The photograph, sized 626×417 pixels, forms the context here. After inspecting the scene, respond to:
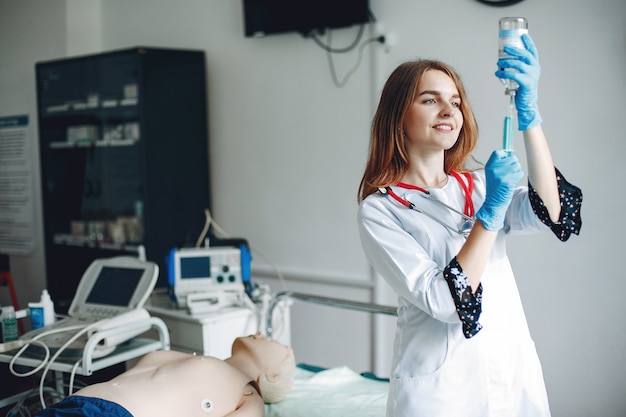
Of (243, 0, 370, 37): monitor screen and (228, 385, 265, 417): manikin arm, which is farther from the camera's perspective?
(243, 0, 370, 37): monitor screen

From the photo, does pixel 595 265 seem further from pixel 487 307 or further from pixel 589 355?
pixel 487 307

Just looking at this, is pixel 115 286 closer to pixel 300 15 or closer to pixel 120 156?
pixel 120 156

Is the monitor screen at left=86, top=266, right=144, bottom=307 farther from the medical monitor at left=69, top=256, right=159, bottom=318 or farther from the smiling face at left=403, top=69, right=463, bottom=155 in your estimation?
the smiling face at left=403, top=69, right=463, bottom=155

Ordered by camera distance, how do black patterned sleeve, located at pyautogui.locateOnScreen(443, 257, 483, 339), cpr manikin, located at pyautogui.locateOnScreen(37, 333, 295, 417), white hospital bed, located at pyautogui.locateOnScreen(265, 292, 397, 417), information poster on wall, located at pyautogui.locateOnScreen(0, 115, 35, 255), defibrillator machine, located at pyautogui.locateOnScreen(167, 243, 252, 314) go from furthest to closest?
information poster on wall, located at pyautogui.locateOnScreen(0, 115, 35, 255)
defibrillator machine, located at pyautogui.locateOnScreen(167, 243, 252, 314)
white hospital bed, located at pyautogui.locateOnScreen(265, 292, 397, 417)
cpr manikin, located at pyautogui.locateOnScreen(37, 333, 295, 417)
black patterned sleeve, located at pyautogui.locateOnScreen(443, 257, 483, 339)

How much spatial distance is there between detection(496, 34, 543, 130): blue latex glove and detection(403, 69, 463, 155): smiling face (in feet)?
0.52

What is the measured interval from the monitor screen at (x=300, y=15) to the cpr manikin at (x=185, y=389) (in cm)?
172

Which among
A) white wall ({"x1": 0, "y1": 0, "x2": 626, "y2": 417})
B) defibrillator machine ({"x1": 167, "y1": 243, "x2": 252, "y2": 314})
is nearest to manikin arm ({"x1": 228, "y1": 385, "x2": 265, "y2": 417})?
defibrillator machine ({"x1": 167, "y1": 243, "x2": 252, "y2": 314})

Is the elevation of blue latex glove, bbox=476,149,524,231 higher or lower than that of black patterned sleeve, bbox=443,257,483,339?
higher

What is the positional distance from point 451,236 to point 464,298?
0.71 feet

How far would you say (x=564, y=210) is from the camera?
4.83ft

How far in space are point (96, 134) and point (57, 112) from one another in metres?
0.34

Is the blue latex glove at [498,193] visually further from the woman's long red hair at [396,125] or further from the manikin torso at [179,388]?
the manikin torso at [179,388]

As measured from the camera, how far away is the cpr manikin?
1.71 meters

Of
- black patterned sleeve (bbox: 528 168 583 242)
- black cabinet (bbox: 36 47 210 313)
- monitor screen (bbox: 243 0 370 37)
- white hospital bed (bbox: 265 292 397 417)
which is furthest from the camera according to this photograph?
black cabinet (bbox: 36 47 210 313)
